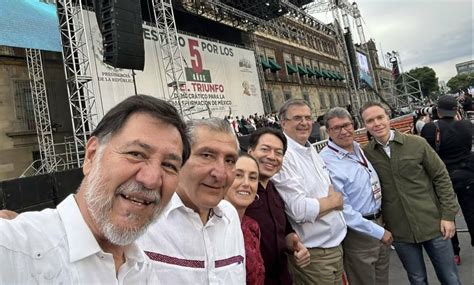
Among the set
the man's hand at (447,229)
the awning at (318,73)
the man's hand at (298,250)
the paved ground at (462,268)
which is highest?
the awning at (318,73)

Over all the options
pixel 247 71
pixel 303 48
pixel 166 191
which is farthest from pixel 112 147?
pixel 303 48

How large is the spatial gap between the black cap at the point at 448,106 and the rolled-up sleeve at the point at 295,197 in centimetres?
209

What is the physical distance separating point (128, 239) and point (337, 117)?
2.05 m

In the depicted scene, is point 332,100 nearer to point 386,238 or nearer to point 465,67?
point 386,238

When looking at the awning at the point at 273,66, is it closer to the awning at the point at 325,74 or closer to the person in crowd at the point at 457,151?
the awning at the point at 325,74

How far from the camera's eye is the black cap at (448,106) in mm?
3223

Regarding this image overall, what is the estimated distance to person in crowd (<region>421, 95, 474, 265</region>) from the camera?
3150 mm

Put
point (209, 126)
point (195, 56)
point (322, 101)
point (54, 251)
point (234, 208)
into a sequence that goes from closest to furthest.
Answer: point (54, 251)
point (209, 126)
point (234, 208)
point (195, 56)
point (322, 101)

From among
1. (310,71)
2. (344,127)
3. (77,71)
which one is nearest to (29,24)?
(77,71)

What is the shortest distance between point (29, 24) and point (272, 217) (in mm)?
9722

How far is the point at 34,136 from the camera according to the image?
36.9ft

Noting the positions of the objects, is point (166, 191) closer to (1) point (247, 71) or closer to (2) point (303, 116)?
(2) point (303, 116)

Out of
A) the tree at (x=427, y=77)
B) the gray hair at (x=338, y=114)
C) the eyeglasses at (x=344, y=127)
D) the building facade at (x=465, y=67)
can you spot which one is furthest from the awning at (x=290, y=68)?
the building facade at (x=465, y=67)

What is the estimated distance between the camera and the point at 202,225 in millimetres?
1289
